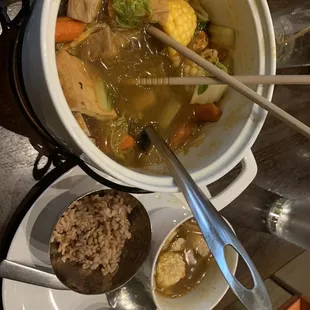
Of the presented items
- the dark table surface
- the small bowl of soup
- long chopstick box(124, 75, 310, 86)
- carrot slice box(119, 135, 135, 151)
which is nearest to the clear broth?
the small bowl of soup

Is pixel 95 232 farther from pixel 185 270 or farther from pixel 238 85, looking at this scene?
pixel 238 85

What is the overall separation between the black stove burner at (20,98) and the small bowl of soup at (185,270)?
335mm

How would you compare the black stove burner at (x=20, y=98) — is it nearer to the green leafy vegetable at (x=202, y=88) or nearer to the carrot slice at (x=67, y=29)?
the carrot slice at (x=67, y=29)

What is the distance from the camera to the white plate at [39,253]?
4.52 ft

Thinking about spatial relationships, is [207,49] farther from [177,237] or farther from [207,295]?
[207,295]

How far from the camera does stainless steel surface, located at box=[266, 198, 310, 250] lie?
6.05ft

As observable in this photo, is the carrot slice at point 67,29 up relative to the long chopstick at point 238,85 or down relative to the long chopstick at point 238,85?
up

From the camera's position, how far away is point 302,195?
1941 mm

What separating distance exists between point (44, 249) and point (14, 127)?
336 mm

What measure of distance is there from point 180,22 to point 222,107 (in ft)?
0.82

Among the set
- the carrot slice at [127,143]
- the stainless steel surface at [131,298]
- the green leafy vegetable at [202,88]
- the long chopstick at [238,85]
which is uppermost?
the long chopstick at [238,85]

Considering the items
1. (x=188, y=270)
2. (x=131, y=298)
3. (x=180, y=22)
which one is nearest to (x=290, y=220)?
(x=188, y=270)

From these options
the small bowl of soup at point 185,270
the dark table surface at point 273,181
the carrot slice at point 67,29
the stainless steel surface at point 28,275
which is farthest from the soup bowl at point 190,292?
the carrot slice at point 67,29

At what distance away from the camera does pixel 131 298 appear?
5.16ft
